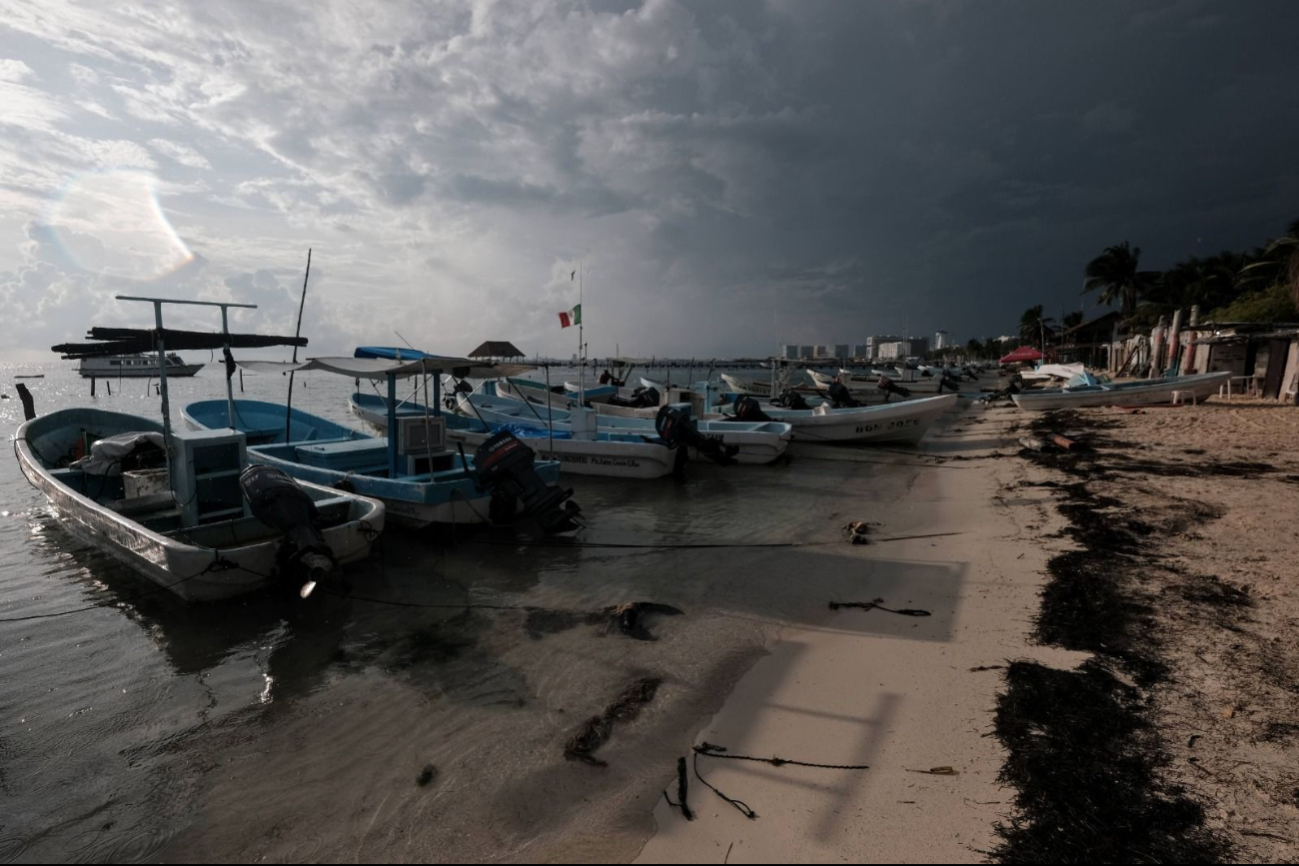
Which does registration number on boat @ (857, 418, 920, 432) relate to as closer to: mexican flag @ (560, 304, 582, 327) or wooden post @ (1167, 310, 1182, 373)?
mexican flag @ (560, 304, 582, 327)

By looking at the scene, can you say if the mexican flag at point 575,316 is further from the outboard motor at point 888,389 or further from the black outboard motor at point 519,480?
the outboard motor at point 888,389

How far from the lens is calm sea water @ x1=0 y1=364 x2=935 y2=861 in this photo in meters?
3.88

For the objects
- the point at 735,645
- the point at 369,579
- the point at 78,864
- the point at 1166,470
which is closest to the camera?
the point at 78,864

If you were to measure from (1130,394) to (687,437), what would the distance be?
803 inches

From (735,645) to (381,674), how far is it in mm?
3519

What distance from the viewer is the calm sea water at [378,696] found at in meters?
3.88

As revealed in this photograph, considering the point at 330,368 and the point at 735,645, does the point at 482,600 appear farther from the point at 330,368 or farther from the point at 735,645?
the point at 330,368

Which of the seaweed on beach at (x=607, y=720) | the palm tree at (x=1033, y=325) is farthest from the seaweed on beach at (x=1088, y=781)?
the palm tree at (x=1033, y=325)

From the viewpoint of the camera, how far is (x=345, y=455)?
12055 mm

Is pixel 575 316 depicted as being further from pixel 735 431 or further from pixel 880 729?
pixel 880 729

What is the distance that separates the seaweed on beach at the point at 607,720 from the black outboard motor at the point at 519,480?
470cm

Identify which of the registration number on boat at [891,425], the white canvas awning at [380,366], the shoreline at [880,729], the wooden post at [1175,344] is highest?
the wooden post at [1175,344]

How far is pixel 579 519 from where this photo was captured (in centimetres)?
1145

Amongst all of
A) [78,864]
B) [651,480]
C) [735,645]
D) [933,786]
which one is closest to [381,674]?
[78,864]
